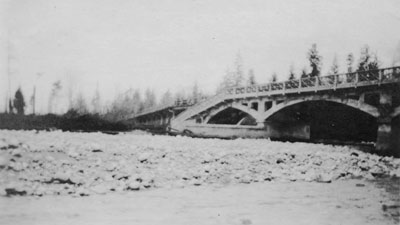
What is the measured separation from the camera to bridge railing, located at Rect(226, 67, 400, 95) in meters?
9.70

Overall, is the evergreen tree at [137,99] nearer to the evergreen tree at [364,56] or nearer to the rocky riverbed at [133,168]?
the rocky riverbed at [133,168]

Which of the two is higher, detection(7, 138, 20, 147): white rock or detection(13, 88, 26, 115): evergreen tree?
detection(13, 88, 26, 115): evergreen tree

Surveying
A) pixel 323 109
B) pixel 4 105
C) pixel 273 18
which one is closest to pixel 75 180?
pixel 4 105

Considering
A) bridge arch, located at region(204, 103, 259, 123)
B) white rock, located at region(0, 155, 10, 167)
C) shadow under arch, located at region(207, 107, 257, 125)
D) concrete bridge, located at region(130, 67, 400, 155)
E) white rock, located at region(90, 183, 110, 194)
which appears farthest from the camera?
shadow under arch, located at region(207, 107, 257, 125)

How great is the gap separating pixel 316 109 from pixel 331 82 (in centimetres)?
282

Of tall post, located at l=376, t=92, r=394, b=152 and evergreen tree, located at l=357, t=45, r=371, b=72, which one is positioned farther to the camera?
tall post, located at l=376, t=92, r=394, b=152

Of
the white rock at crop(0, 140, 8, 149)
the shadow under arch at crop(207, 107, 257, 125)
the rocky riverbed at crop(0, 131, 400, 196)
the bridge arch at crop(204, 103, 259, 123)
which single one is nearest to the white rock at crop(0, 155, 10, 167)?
the rocky riverbed at crop(0, 131, 400, 196)

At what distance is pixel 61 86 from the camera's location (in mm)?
5945

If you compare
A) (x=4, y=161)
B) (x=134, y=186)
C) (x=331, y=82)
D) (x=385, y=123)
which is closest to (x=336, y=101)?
(x=331, y=82)

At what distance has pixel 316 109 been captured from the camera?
14.5m

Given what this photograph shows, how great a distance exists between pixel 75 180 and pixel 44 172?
1.51 ft

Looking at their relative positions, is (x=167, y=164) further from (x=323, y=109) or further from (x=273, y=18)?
(x=323, y=109)

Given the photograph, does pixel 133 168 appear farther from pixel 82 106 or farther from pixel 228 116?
pixel 228 116

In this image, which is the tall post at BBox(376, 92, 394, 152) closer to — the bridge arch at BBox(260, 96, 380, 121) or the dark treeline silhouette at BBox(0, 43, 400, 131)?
the bridge arch at BBox(260, 96, 380, 121)
